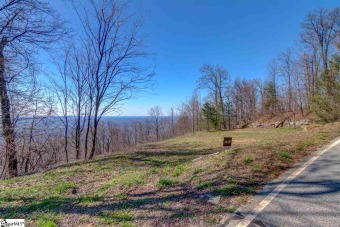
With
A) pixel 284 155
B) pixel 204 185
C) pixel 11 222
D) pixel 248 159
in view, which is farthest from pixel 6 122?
pixel 284 155

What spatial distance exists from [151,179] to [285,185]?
290 centimetres

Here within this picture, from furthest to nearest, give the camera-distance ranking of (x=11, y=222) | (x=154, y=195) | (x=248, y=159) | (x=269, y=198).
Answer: (x=248, y=159) < (x=154, y=195) < (x=11, y=222) < (x=269, y=198)

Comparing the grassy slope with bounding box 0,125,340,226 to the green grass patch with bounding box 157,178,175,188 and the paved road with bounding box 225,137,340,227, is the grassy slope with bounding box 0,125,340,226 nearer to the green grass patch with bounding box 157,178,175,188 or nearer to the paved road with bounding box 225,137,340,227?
the green grass patch with bounding box 157,178,175,188

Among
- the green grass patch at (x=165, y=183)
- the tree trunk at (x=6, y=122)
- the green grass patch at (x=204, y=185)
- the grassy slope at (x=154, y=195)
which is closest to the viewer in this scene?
the grassy slope at (x=154, y=195)

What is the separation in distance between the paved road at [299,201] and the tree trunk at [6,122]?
822cm

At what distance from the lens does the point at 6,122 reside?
25.3 ft

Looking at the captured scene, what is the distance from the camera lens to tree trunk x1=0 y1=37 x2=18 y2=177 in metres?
6.27

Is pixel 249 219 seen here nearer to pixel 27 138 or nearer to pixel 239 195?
pixel 239 195

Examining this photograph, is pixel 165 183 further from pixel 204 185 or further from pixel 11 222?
pixel 11 222

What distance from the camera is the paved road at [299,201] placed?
2.39m

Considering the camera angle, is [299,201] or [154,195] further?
[154,195]

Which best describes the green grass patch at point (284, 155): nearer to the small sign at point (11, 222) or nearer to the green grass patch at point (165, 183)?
the green grass patch at point (165, 183)

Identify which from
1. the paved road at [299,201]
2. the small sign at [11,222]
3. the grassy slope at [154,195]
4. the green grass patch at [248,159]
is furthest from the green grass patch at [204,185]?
the small sign at [11,222]

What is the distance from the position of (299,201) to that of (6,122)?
10.2 meters
